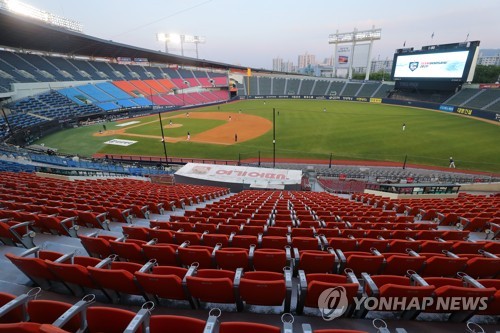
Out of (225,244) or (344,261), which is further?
(225,244)

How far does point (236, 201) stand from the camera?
12711mm

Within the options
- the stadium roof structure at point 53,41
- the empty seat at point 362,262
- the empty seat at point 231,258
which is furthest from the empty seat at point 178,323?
the stadium roof structure at point 53,41

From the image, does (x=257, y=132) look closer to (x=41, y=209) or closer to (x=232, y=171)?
(x=232, y=171)

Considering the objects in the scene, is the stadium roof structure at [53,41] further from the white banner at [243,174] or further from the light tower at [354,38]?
the light tower at [354,38]

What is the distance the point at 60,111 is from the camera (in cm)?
4506

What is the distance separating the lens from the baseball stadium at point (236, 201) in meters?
3.55

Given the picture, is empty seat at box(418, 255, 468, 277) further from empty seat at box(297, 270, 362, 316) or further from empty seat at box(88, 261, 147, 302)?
empty seat at box(88, 261, 147, 302)

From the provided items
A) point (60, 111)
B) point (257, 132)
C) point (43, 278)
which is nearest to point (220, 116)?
point (257, 132)

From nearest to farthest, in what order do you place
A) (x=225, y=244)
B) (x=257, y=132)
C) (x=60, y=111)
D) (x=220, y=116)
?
1. (x=225, y=244)
2. (x=257, y=132)
3. (x=60, y=111)
4. (x=220, y=116)

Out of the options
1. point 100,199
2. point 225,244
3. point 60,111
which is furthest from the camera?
point 60,111

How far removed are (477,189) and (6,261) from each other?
89.8ft

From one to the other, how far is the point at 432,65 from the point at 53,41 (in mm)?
84330

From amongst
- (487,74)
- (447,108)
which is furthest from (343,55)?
(447,108)

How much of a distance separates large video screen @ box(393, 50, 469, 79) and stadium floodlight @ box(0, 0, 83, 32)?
3458 inches
